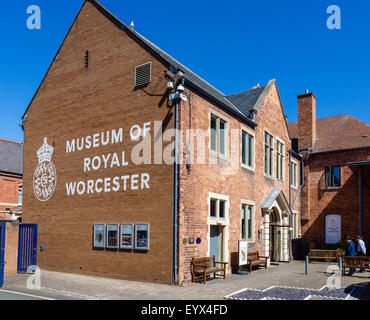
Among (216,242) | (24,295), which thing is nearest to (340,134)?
(216,242)

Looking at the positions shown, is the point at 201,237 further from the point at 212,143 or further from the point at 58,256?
the point at 58,256

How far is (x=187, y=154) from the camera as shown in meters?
14.5

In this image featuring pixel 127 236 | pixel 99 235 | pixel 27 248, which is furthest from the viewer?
pixel 27 248

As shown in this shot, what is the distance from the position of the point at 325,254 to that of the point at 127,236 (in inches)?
561

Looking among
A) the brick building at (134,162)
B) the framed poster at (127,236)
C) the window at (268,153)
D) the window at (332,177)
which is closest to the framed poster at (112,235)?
the brick building at (134,162)

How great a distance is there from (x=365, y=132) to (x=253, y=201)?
11.9 m

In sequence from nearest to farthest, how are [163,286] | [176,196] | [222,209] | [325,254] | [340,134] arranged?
[163,286] → [176,196] → [222,209] → [325,254] → [340,134]

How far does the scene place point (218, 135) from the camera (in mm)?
16734

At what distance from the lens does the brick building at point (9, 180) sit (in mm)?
34625

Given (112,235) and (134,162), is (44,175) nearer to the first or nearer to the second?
(112,235)

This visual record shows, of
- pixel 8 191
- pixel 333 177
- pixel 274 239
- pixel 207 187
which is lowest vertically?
pixel 274 239

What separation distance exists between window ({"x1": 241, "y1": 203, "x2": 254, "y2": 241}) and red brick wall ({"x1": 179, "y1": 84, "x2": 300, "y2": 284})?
1.49 feet

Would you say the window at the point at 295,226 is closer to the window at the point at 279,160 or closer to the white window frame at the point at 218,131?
the window at the point at 279,160

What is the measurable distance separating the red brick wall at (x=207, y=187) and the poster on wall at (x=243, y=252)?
46 cm
